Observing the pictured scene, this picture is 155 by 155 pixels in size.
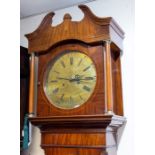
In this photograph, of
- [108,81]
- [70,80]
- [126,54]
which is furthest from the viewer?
[126,54]

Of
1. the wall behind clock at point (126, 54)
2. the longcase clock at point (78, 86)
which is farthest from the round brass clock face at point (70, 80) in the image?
the wall behind clock at point (126, 54)

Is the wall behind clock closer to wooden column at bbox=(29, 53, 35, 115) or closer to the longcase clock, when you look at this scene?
the longcase clock

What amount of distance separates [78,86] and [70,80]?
0.06 metres

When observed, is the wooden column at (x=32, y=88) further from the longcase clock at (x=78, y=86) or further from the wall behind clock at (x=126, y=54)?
the wall behind clock at (x=126, y=54)

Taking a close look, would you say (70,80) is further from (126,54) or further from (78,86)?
(126,54)

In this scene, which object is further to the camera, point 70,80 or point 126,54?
point 126,54

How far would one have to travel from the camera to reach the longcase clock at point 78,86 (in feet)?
4.32

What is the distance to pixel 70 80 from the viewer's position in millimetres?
1434

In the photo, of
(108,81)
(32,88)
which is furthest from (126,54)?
(32,88)

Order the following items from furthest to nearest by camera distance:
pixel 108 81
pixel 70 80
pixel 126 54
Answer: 1. pixel 126 54
2. pixel 70 80
3. pixel 108 81

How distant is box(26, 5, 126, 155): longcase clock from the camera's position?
1317mm

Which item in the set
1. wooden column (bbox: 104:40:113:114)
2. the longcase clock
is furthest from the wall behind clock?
wooden column (bbox: 104:40:113:114)

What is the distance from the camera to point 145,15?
526 millimetres
